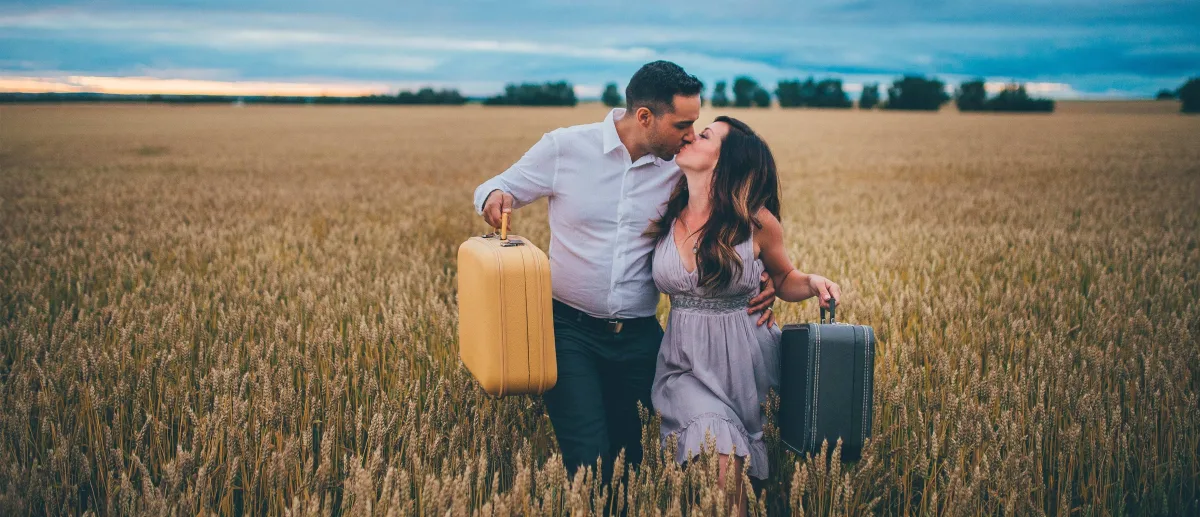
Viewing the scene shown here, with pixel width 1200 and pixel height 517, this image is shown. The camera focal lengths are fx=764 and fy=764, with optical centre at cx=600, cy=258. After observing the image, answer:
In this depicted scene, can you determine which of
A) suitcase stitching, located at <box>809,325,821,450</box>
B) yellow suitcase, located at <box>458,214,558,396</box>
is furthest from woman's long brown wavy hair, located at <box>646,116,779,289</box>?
yellow suitcase, located at <box>458,214,558,396</box>

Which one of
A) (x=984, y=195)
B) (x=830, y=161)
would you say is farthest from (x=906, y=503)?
(x=830, y=161)

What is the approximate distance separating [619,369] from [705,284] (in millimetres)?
555

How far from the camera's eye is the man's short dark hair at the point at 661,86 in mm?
2811

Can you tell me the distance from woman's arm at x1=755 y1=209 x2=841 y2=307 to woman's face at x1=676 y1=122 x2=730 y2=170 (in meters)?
0.28

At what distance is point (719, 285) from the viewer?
9.11 feet

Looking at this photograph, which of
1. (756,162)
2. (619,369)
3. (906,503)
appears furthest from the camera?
(619,369)

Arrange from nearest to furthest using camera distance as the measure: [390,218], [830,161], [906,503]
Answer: [906,503] < [390,218] < [830,161]

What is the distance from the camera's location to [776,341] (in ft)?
9.87

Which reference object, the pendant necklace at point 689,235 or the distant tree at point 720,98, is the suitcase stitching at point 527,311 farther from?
the distant tree at point 720,98

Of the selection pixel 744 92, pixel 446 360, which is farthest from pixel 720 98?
pixel 446 360

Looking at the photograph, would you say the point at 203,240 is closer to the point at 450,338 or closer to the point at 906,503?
the point at 450,338

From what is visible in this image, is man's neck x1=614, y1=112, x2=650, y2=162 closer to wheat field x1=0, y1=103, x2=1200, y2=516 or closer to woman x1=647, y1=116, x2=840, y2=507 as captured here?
woman x1=647, y1=116, x2=840, y2=507

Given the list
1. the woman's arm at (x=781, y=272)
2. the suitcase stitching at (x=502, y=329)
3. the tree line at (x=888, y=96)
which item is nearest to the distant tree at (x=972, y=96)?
the tree line at (x=888, y=96)

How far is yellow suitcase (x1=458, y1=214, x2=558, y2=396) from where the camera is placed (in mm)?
2545
